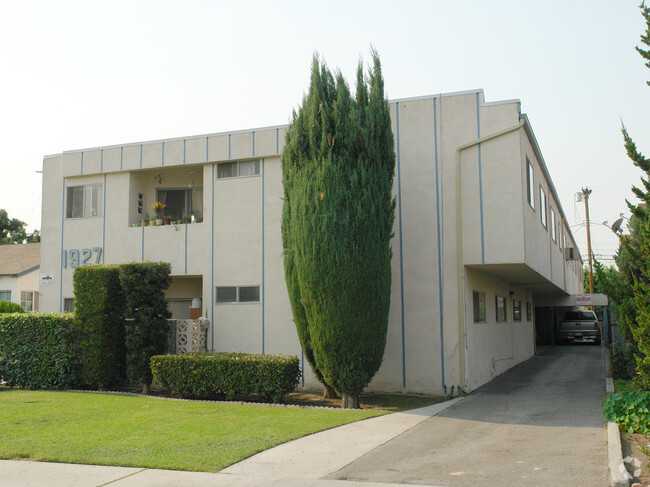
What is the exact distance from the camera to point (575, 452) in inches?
296

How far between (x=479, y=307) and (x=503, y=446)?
21.1 feet

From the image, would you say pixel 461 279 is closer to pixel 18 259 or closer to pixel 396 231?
pixel 396 231

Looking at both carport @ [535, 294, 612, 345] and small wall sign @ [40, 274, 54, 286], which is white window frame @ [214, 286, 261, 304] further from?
carport @ [535, 294, 612, 345]

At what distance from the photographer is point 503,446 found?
8031 mm

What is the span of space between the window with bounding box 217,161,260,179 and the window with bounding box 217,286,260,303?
287 centimetres

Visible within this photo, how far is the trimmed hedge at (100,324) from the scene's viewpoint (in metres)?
13.3

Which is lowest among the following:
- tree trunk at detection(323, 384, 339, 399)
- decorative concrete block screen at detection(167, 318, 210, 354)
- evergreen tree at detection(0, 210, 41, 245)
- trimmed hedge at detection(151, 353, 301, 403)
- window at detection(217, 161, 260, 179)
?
tree trunk at detection(323, 384, 339, 399)

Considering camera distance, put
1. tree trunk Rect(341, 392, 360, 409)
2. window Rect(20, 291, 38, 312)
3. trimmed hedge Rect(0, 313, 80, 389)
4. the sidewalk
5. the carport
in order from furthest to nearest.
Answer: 1. window Rect(20, 291, 38, 312)
2. the carport
3. trimmed hedge Rect(0, 313, 80, 389)
4. tree trunk Rect(341, 392, 360, 409)
5. the sidewalk

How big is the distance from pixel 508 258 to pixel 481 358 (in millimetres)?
3154

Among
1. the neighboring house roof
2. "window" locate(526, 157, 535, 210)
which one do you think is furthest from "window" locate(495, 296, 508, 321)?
the neighboring house roof

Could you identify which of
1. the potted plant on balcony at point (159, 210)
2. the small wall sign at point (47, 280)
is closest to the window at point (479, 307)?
the potted plant on balcony at point (159, 210)

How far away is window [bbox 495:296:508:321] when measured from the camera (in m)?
16.6

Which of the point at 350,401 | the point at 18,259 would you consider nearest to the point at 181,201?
the point at 350,401

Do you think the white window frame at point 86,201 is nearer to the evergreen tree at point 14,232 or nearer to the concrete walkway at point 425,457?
the concrete walkway at point 425,457
